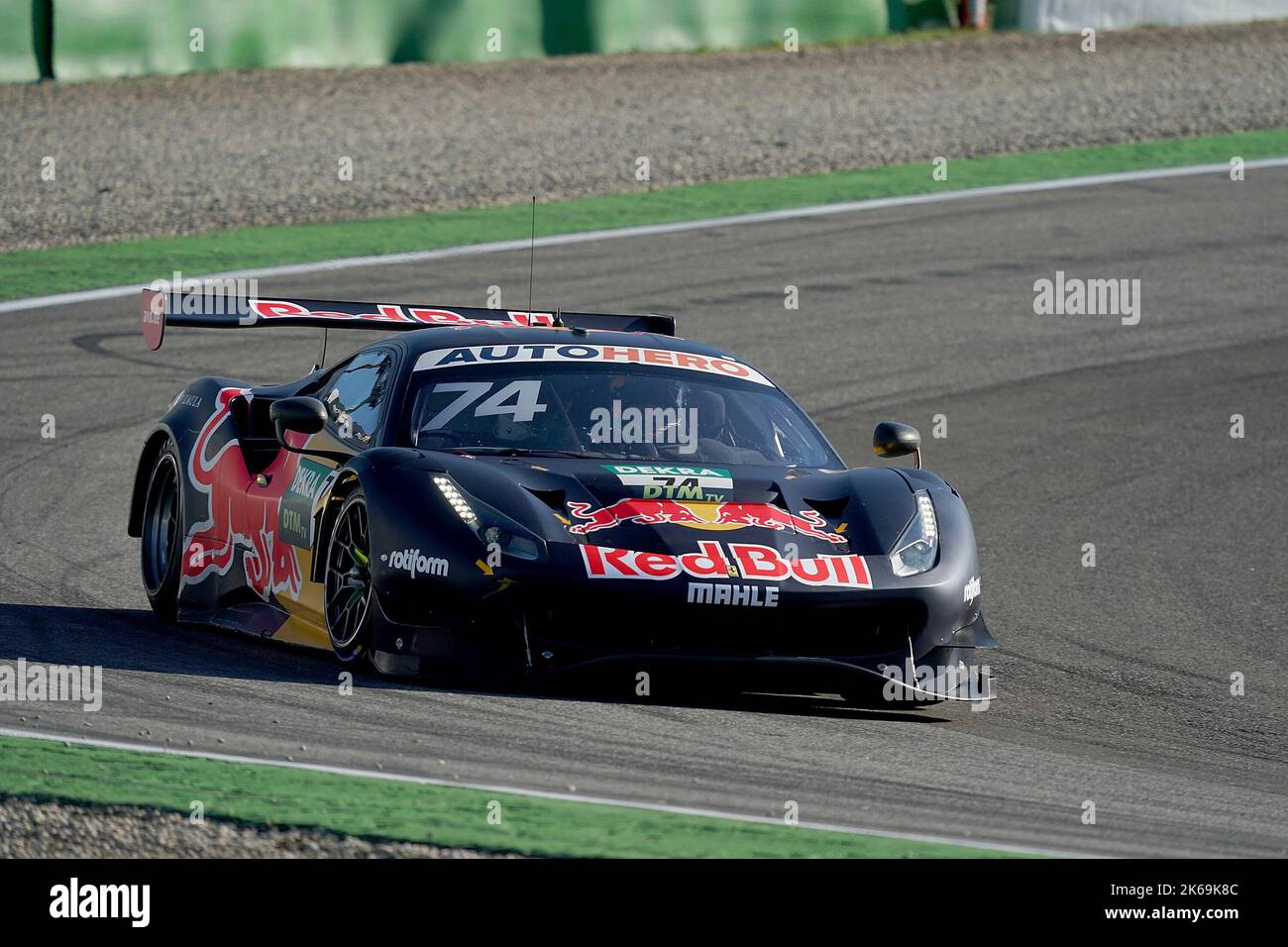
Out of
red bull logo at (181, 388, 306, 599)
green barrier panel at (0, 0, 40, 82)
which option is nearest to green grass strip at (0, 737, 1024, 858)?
red bull logo at (181, 388, 306, 599)

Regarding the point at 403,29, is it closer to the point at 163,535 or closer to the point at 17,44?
the point at 17,44

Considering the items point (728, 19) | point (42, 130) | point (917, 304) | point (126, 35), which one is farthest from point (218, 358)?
point (728, 19)

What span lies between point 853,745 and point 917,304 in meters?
9.59

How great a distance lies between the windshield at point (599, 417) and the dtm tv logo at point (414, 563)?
2.37ft

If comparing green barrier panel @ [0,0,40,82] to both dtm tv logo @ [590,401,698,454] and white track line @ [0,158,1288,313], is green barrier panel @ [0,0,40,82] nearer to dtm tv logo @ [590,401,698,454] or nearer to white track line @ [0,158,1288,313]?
white track line @ [0,158,1288,313]

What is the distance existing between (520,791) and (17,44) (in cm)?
1627

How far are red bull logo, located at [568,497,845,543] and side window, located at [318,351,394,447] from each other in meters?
1.20

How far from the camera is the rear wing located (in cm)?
868

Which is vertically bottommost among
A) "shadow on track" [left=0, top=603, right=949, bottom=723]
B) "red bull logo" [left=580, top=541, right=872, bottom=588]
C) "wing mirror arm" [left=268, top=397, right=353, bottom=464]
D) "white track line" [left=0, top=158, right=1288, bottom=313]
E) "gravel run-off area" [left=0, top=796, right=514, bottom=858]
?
"gravel run-off area" [left=0, top=796, right=514, bottom=858]

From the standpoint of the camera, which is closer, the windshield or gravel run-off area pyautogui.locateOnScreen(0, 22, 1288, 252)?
the windshield

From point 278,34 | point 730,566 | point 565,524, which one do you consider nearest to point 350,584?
point 565,524
